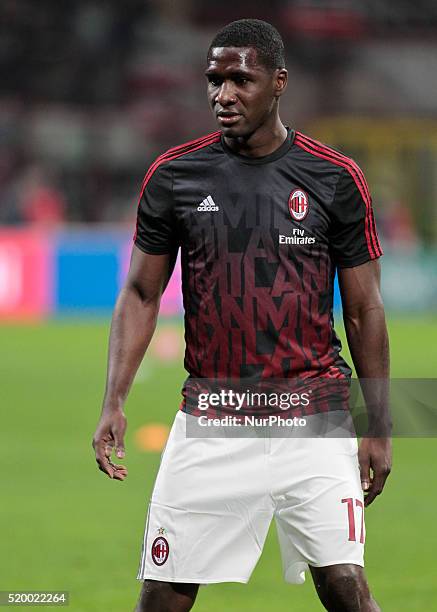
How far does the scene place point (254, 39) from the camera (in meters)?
4.52

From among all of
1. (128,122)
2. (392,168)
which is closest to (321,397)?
(392,168)

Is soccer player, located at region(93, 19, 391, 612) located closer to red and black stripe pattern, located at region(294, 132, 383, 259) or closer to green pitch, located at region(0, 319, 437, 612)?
red and black stripe pattern, located at region(294, 132, 383, 259)

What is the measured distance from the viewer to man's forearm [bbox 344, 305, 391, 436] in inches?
182

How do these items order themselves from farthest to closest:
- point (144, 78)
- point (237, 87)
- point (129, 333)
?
1. point (144, 78)
2. point (129, 333)
3. point (237, 87)

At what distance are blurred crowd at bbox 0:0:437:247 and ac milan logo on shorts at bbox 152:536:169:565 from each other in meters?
20.4

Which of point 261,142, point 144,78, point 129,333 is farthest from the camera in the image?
point 144,78

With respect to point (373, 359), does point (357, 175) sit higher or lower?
higher

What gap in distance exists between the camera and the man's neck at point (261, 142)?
4.59 metres

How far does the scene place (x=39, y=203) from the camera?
2194 cm

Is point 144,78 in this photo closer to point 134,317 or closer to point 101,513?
point 101,513

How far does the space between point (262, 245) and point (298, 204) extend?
18cm

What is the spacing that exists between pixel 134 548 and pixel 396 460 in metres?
3.16
